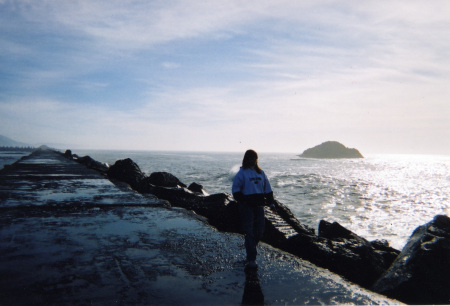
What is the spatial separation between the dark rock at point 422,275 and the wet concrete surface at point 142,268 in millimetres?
1175

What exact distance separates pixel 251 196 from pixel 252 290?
99cm

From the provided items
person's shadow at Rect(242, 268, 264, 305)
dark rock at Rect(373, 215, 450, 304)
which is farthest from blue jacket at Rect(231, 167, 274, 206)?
dark rock at Rect(373, 215, 450, 304)

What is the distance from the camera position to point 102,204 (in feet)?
21.0

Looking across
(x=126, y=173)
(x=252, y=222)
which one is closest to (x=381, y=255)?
(x=252, y=222)

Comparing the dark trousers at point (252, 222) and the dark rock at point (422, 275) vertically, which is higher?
the dark trousers at point (252, 222)

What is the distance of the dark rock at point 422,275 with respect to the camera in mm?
3531

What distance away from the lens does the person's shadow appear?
2386mm

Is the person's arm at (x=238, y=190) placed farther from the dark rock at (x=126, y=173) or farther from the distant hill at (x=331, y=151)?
the distant hill at (x=331, y=151)

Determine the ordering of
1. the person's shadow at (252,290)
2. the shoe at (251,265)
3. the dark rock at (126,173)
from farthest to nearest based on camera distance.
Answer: the dark rock at (126,173) → the shoe at (251,265) → the person's shadow at (252,290)

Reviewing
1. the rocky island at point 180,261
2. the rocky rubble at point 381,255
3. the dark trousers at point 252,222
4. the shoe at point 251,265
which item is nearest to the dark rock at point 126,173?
the rocky island at point 180,261

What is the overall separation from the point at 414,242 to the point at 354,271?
117 centimetres

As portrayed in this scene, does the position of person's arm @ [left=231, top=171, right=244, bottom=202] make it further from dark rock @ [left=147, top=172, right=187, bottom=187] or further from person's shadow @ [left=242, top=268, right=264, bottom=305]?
dark rock @ [left=147, top=172, right=187, bottom=187]

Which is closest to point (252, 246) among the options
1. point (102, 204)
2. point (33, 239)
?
point (33, 239)

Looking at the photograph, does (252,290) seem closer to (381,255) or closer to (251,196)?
(251,196)
